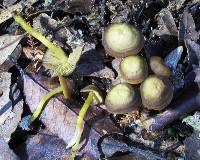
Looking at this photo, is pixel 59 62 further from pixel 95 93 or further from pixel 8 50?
pixel 8 50

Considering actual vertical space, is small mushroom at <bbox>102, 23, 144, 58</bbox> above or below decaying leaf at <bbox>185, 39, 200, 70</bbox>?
above

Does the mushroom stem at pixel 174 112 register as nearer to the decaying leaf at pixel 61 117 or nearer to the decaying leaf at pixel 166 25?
the decaying leaf at pixel 61 117

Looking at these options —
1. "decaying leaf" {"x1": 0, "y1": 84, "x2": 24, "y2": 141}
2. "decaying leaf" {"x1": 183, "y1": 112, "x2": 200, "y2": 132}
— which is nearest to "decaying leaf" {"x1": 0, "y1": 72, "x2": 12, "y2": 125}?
"decaying leaf" {"x1": 0, "y1": 84, "x2": 24, "y2": 141}

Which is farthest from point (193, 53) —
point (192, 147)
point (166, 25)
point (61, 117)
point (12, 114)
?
point (12, 114)

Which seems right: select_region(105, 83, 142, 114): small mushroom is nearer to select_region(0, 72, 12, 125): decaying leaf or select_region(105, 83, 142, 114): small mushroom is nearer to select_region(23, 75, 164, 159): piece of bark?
select_region(23, 75, 164, 159): piece of bark

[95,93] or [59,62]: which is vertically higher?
[59,62]

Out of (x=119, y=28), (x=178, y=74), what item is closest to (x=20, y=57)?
(x=119, y=28)

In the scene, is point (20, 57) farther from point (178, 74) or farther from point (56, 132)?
point (178, 74)

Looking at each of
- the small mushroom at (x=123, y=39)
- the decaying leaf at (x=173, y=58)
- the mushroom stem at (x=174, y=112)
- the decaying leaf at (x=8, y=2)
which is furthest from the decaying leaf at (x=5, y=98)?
the decaying leaf at (x=173, y=58)
